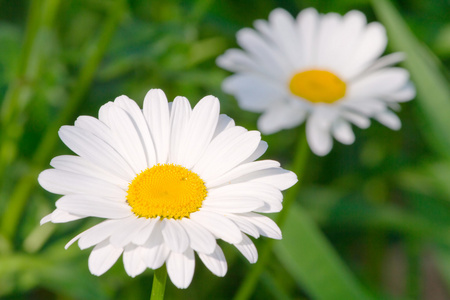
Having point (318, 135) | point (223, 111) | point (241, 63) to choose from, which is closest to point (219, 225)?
point (318, 135)

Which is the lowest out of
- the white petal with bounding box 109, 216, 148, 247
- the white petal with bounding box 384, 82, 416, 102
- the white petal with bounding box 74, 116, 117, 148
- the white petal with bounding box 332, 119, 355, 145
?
the white petal with bounding box 384, 82, 416, 102

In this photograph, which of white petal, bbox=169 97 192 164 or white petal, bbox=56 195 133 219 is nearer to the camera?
white petal, bbox=56 195 133 219

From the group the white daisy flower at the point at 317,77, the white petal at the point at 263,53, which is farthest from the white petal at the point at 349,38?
the white petal at the point at 263,53

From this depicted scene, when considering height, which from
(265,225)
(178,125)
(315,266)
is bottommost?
(315,266)

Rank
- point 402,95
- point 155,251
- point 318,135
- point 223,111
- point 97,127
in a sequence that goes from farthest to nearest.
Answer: point 223,111 → point 402,95 → point 318,135 → point 97,127 → point 155,251

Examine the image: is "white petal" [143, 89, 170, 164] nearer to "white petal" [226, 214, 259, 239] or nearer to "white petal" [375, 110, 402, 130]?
"white petal" [226, 214, 259, 239]

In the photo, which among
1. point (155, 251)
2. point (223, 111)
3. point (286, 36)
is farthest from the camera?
point (223, 111)

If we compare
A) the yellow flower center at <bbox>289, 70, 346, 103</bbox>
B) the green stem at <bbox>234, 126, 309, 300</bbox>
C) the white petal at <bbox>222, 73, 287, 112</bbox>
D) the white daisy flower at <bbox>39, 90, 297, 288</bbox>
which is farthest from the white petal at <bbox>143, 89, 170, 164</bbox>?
the yellow flower center at <bbox>289, 70, 346, 103</bbox>

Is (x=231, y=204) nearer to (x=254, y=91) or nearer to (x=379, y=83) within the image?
(x=254, y=91)
